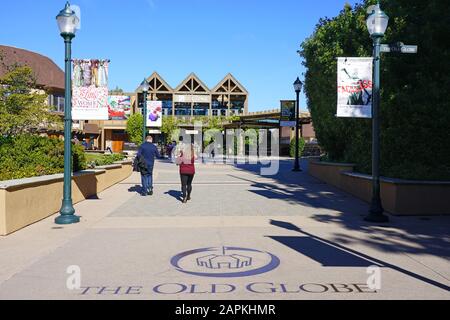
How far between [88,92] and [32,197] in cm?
267

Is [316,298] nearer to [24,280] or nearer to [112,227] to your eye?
[24,280]

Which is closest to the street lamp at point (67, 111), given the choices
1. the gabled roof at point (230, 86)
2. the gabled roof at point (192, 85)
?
the gabled roof at point (192, 85)

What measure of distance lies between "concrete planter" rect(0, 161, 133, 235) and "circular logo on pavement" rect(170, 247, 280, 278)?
3.55 metres

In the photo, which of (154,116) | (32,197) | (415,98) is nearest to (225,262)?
(32,197)

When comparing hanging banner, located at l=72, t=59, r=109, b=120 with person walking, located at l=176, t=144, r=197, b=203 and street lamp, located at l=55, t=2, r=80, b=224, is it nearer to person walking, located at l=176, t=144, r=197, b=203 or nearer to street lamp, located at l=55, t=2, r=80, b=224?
street lamp, located at l=55, t=2, r=80, b=224

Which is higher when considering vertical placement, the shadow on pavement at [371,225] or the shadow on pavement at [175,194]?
the shadow on pavement at [175,194]

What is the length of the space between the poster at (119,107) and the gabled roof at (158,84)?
6.25 m

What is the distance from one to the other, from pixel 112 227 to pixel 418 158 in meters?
8.55

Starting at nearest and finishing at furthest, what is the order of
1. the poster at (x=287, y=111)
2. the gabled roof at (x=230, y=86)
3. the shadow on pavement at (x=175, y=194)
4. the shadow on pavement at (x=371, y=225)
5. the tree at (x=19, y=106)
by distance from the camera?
the shadow on pavement at (x=371, y=225) → the shadow on pavement at (x=175, y=194) → the tree at (x=19, y=106) → the poster at (x=287, y=111) → the gabled roof at (x=230, y=86)

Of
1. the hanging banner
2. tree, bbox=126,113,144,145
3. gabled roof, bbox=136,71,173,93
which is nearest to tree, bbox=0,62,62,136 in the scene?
the hanging banner

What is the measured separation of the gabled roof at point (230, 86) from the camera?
67812mm

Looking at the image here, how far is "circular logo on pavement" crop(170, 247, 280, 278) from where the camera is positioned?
5738 millimetres

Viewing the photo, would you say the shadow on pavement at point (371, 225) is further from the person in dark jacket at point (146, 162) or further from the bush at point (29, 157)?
the bush at point (29, 157)

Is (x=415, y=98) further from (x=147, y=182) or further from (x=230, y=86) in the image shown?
(x=230, y=86)
